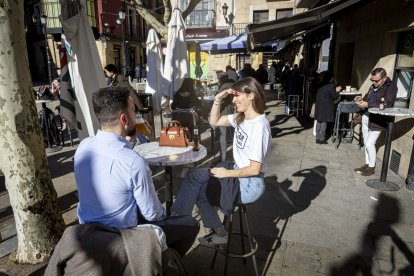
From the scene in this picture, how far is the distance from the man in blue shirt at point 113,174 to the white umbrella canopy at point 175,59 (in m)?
4.27

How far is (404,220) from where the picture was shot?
12.3 ft

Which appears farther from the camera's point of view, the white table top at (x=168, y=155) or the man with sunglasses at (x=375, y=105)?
the man with sunglasses at (x=375, y=105)

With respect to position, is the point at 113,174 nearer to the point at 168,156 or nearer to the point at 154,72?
the point at 168,156

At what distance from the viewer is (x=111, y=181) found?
178 centimetres

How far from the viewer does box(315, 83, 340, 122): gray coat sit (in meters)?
7.03

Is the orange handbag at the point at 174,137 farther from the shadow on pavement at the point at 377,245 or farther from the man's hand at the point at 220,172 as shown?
the shadow on pavement at the point at 377,245

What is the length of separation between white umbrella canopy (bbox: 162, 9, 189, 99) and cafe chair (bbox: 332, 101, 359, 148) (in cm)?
366

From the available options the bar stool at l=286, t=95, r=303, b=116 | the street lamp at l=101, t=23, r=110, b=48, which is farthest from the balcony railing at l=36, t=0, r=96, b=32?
the bar stool at l=286, t=95, r=303, b=116

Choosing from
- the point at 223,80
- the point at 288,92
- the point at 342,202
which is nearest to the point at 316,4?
the point at 288,92

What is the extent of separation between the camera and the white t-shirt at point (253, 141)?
8.23ft

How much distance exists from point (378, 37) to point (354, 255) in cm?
534

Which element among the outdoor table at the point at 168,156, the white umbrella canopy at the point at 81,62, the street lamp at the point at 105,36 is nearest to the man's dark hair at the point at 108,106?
the outdoor table at the point at 168,156

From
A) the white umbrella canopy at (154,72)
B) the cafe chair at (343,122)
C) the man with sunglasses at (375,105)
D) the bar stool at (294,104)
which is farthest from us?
the bar stool at (294,104)

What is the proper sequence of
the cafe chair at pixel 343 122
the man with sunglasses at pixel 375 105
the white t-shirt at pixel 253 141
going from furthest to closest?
1. the cafe chair at pixel 343 122
2. the man with sunglasses at pixel 375 105
3. the white t-shirt at pixel 253 141
